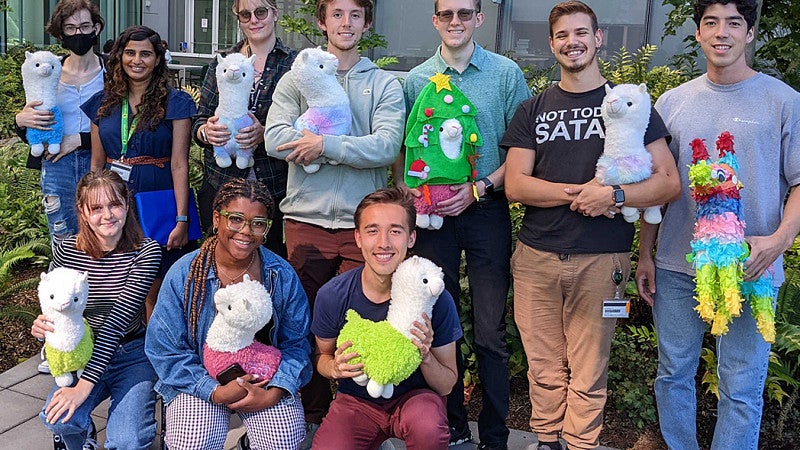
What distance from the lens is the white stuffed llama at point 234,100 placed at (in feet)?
12.9

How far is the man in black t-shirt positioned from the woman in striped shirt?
1875mm

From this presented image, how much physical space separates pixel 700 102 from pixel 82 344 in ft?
10.0

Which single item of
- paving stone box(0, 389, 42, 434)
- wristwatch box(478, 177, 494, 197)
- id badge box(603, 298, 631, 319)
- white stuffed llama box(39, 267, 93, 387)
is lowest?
paving stone box(0, 389, 42, 434)

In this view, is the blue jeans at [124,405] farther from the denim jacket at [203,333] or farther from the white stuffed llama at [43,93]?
the white stuffed llama at [43,93]

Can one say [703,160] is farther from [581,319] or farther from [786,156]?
[581,319]

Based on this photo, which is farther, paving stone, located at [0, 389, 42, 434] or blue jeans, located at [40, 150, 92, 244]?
blue jeans, located at [40, 150, 92, 244]

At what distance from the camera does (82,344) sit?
3.53 metres

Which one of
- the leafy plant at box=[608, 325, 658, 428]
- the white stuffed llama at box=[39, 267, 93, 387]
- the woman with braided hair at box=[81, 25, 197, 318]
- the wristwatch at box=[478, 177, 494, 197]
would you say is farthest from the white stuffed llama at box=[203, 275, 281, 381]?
the leafy plant at box=[608, 325, 658, 428]

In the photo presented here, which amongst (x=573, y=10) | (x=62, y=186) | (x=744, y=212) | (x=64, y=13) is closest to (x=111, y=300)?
(x=62, y=186)

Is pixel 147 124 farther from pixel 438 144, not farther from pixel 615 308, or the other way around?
pixel 615 308

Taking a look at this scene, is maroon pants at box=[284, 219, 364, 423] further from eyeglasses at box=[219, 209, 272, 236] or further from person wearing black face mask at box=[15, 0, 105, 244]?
person wearing black face mask at box=[15, 0, 105, 244]

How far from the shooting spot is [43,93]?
179 inches

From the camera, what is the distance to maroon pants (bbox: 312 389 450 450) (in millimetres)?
3186

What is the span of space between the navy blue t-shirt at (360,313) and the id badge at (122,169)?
4.88 ft
